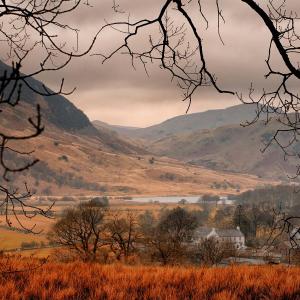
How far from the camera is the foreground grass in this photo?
7.09 m

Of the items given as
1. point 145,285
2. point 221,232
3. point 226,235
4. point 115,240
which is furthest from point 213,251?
point 221,232

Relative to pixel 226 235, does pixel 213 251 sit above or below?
above

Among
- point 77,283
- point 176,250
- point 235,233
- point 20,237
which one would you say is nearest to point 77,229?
point 176,250

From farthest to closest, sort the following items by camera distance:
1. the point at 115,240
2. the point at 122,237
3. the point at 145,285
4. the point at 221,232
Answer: the point at 221,232, the point at 122,237, the point at 115,240, the point at 145,285

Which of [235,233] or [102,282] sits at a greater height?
[102,282]

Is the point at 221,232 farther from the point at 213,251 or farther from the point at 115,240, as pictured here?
the point at 115,240

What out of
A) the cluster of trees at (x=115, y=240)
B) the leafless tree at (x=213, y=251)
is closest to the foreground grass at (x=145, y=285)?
the cluster of trees at (x=115, y=240)

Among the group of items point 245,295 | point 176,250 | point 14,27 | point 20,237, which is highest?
point 14,27

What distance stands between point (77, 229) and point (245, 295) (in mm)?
47539

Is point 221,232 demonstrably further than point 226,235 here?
Yes

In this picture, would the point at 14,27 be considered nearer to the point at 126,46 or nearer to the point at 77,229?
the point at 126,46

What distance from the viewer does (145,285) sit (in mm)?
7844

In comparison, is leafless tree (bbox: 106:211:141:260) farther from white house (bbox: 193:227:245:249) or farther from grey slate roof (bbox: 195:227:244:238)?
grey slate roof (bbox: 195:227:244:238)

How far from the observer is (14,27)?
211 inches
